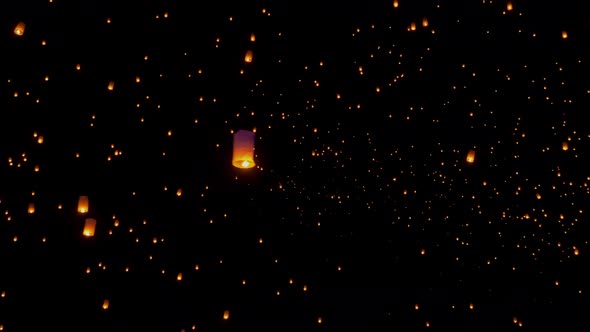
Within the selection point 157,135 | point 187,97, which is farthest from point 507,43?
point 157,135

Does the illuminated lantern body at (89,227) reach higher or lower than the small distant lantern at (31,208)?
lower

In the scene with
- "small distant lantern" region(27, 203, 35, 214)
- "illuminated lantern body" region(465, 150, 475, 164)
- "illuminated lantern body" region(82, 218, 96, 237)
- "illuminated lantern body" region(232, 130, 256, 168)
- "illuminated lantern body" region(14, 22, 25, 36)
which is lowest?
"illuminated lantern body" region(82, 218, 96, 237)

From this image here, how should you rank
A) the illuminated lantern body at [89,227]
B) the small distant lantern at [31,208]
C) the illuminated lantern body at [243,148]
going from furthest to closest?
the small distant lantern at [31,208], the illuminated lantern body at [89,227], the illuminated lantern body at [243,148]

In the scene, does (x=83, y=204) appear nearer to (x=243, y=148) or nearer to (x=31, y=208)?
(x=31, y=208)

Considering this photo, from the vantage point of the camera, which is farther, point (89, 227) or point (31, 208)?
point (31, 208)

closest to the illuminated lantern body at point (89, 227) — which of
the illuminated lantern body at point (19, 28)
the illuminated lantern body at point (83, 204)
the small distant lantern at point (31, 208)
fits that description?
the illuminated lantern body at point (83, 204)

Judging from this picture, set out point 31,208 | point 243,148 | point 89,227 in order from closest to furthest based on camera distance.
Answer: point 243,148 → point 89,227 → point 31,208

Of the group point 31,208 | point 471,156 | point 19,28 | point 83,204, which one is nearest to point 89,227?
point 83,204

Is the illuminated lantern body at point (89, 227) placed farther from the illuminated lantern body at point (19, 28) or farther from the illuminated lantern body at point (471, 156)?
the illuminated lantern body at point (471, 156)

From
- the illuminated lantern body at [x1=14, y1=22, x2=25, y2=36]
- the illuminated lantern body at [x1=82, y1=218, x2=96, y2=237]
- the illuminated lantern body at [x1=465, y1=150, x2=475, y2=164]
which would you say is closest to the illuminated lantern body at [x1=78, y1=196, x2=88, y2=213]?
the illuminated lantern body at [x1=82, y1=218, x2=96, y2=237]

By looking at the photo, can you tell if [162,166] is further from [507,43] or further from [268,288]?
[507,43]

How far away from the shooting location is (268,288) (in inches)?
96.3

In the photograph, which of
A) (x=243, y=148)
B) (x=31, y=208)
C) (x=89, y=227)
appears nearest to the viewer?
(x=243, y=148)

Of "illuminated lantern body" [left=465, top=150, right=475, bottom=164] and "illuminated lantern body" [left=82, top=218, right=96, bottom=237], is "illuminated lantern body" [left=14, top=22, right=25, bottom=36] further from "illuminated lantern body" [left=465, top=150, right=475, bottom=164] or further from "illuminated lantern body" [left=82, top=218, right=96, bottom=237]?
"illuminated lantern body" [left=465, top=150, right=475, bottom=164]
